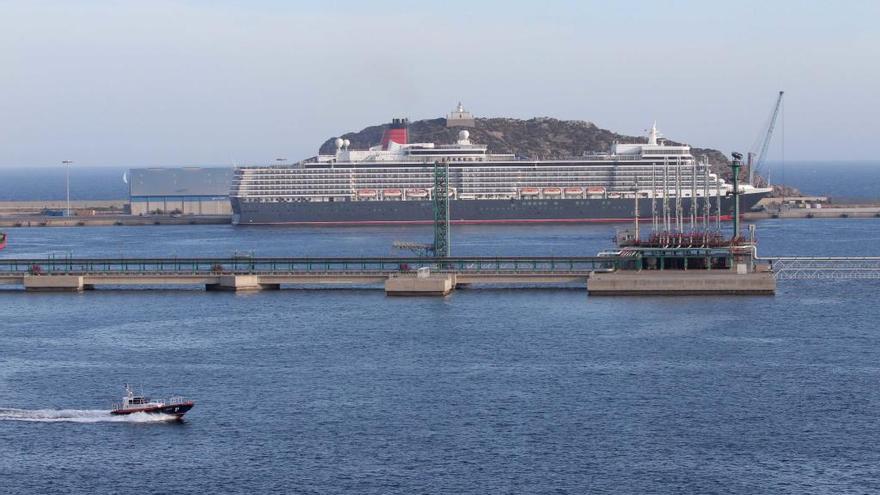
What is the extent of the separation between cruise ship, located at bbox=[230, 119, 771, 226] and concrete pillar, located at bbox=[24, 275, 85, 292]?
56.8 m

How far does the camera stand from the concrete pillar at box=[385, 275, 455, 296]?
215ft

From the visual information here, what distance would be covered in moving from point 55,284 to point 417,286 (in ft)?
59.2

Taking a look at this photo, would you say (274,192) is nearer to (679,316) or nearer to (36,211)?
(36,211)

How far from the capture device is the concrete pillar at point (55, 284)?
69.6m

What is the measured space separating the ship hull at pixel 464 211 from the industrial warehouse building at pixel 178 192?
1340 centimetres

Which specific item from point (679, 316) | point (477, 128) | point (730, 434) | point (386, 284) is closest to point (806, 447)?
point (730, 434)

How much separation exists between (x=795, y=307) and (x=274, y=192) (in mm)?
75769

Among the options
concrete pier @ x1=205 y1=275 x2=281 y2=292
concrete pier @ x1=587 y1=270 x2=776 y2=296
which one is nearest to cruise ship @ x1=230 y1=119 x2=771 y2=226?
concrete pier @ x1=205 y1=275 x2=281 y2=292

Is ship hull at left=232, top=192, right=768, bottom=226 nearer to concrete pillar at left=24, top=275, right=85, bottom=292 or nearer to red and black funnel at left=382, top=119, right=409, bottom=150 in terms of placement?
red and black funnel at left=382, top=119, right=409, bottom=150

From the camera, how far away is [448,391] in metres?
43.0

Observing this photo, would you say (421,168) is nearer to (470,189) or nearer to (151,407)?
(470,189)

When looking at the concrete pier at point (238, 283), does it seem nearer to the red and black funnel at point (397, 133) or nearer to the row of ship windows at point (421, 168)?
the row of ship windows at point (421, 168)

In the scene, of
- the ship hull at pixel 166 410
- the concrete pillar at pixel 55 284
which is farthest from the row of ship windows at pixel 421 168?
the ship hull at pixel 166 410

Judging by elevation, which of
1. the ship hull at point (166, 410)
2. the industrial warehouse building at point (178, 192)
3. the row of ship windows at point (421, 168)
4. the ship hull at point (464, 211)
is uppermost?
the row of ship windows at point (421, 168)
